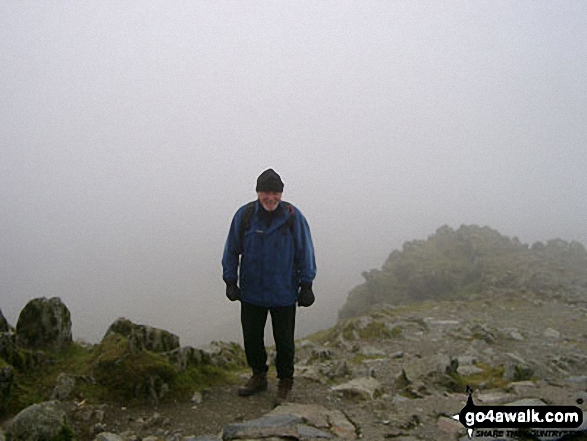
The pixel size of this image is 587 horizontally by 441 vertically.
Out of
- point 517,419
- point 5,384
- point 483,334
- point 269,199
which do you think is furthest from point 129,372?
point 483,334

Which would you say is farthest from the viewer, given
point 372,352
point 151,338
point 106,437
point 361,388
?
point 372,352

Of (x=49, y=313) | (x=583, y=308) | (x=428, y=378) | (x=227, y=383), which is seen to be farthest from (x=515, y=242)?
(x=49, y=313)

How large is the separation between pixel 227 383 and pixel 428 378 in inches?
172

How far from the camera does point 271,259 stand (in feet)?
25.8

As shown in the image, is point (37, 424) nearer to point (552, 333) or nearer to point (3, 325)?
point (3, 325)

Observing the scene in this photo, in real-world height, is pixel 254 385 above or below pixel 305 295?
below

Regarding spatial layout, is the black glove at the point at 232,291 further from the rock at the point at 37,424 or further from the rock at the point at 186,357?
the rock at the point at 37,424

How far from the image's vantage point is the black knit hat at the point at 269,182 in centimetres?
762

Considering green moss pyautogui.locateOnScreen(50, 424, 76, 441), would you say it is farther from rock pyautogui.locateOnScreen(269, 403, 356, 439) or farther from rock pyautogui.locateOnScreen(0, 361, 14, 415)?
rock pyautogui.locateOnScreen(269, 403, 356, 439)

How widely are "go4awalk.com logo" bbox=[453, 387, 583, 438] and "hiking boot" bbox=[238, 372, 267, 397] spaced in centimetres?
362

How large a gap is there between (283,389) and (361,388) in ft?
5.61

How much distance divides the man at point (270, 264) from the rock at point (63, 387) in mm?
3061

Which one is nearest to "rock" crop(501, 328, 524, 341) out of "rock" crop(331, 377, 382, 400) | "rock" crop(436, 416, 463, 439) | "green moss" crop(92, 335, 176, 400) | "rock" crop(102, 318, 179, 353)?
"rock" crop(331, 377, 382, 400)

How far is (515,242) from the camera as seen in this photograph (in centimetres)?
3744
